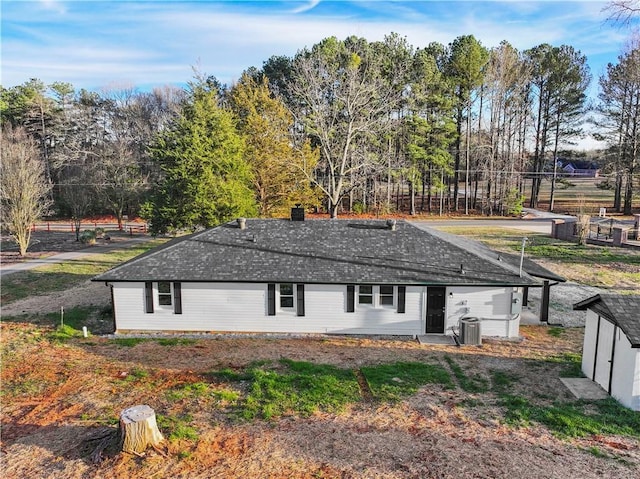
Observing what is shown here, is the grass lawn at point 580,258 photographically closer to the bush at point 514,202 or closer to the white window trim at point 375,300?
the bush at point 514,202

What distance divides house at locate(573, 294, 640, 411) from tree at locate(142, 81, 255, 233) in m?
20.5

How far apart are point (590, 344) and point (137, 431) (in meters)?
12.4

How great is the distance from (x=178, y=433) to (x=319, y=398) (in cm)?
360

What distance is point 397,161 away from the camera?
50.3 m

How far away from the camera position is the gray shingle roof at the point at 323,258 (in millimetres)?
17297

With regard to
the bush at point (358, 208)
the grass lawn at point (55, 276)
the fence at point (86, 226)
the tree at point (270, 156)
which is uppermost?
the tree at point (270, 156)

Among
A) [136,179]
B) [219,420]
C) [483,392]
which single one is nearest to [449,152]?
[136,179]

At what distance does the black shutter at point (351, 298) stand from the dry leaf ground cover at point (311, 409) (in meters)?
1.25

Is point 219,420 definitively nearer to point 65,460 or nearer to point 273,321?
point 65,460

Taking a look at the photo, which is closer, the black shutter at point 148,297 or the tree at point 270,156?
the black shutter at point 148,297

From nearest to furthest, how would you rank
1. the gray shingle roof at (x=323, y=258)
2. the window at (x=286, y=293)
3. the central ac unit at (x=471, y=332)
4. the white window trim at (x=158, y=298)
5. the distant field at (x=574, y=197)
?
1. the central ac unit at (x=471, y=332)
2. the gray shingle roof at (x=323, y=258)
3. the window at (x=286, y=293)
4. the white window trim at (x=158, y=298)
5. the distant field at (x=574, y=197)

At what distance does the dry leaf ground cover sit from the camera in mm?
9297

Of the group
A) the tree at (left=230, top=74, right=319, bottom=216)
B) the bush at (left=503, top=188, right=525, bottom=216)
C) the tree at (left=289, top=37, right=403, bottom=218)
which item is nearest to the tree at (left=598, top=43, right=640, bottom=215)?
the bush at (left=503, top=188, right=525, bottom=216)

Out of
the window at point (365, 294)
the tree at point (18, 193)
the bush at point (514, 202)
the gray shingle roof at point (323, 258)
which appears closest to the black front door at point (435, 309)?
the gray shingle roof at point (323, 258)
